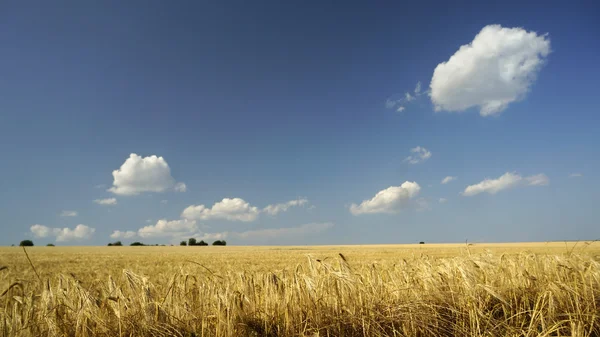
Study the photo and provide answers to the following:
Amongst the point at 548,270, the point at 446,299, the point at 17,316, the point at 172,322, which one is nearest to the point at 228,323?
the point at 172,322

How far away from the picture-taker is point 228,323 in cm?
257

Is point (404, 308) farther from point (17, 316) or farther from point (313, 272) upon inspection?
point (17, 316)

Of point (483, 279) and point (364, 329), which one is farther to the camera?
point (483, 279)

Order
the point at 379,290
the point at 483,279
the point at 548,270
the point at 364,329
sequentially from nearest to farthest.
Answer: the point at 364,329
the point at 379,290
the point at 483,279
the point at 548,270

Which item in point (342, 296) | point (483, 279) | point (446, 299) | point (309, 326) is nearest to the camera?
point (309, 326)

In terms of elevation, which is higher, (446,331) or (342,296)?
(342,296)

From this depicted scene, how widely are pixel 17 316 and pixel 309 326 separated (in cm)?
239

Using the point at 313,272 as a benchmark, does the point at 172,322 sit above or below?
below

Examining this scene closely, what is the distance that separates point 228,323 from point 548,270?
5.15 meters

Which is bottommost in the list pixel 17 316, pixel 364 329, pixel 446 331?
pixel 446 331

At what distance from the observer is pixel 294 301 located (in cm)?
305

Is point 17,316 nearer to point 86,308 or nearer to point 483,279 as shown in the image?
point 86,308

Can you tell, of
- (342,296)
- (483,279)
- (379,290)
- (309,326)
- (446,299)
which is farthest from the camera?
(483,279)

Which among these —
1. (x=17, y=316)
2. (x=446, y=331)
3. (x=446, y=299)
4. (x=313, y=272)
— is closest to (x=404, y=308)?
(x=446, y=331)
